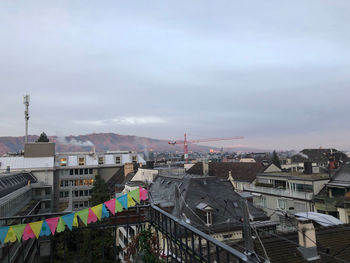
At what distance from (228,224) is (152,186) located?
1301 centimetres

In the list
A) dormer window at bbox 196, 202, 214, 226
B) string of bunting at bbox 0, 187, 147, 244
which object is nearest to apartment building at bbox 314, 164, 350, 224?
dormer window at bbox 196, 202, 214, 226

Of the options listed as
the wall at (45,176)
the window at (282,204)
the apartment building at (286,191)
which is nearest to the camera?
the apartment building at (286,191)

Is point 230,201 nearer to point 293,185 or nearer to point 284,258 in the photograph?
point 284,258

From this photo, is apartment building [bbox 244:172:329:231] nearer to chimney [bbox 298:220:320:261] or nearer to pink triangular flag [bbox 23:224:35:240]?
chimney [bbox 298:220:320:261]

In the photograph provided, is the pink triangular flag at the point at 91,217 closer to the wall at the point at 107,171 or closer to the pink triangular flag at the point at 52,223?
the pink triangular flag at the point at 52,223

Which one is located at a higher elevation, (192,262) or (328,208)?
(192,262)

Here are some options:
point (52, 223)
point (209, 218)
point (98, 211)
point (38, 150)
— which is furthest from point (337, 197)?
point (38, 150)

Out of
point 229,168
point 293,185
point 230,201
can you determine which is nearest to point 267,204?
point 293,185

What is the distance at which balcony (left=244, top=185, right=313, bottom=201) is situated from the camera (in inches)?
1241

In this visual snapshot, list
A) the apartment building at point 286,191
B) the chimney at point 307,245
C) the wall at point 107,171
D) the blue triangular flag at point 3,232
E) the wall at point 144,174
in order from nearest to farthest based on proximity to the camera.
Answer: the blue triangular flag at point 3,232 < the chimney at point 307,245 < the apartment building at point 286,191 < the wall at point 144,174 < the wall at point 107,171

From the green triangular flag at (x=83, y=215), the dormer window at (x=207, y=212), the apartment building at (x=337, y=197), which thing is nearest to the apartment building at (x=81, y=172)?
the apartment building at (x=337, y=197)

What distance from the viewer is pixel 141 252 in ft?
17.4

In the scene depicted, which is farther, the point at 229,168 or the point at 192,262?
the point at 229,168

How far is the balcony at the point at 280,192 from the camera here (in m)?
31.5
